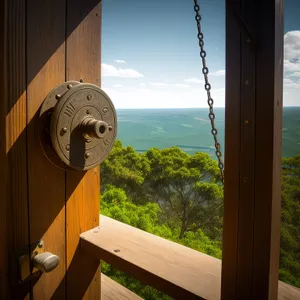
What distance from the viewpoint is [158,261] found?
3.59 ft

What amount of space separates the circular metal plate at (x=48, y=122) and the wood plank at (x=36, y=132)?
2cm

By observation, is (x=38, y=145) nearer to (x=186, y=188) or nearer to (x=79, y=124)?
(x=79, y=124)

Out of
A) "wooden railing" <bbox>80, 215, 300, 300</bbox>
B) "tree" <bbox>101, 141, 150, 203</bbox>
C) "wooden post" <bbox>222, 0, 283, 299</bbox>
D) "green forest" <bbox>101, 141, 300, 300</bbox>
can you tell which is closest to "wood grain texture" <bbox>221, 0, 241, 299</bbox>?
"wooden post" <bbox>222, 0, 283, 299</bbox>

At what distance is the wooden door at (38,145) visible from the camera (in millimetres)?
1025

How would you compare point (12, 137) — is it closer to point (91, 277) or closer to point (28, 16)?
point (28, 16)

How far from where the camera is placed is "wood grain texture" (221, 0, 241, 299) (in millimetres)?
724

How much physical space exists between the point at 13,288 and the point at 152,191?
794cm

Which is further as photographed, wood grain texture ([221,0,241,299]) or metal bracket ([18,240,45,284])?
metal bracket ([18,240,45,284])

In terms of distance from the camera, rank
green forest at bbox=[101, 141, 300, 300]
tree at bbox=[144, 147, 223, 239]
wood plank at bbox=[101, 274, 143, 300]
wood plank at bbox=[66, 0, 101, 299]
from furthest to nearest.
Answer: tree at bbox=[144, 147, 223, 239]
green forest at bbox=[101, 141, 300, 300]
wood plank at bbox=[101, 274, 143, 300]
wood plank at bbox=[66, 0, 101, 299]

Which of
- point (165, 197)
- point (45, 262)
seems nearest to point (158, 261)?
point (45, 262)

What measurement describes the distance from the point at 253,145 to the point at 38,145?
2.71ft

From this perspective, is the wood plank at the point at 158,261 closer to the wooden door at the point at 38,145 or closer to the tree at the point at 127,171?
the wooden door at the point at 38,145

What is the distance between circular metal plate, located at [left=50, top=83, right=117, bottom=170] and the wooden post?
22.8 inches

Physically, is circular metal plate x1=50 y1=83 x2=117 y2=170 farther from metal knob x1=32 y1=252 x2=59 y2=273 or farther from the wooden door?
metal knob x1=32 y1=252 x2=59 y2=273
